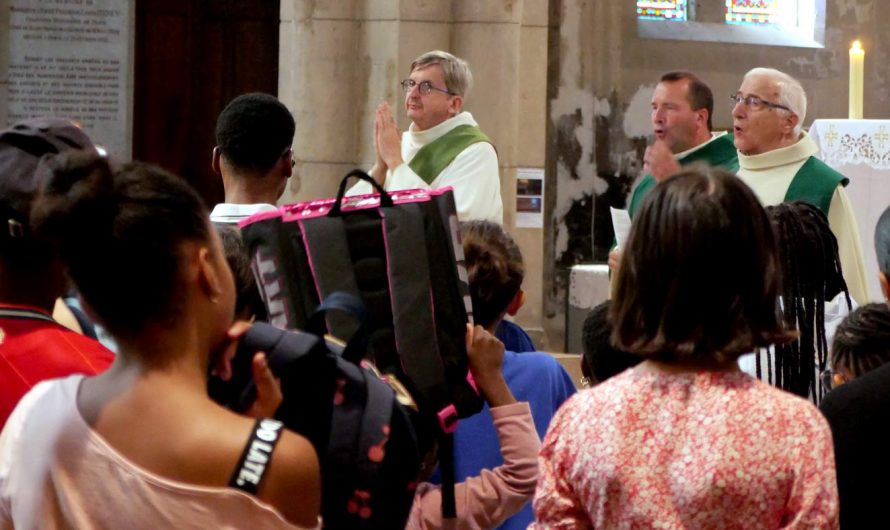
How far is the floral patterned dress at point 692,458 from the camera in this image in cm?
175

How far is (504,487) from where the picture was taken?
244 centimetres

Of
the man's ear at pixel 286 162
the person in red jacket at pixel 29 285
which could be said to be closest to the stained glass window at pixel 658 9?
the man's ear at pixel 286 162

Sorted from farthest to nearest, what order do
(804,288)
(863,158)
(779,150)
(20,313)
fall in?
(863,158) < (779,150) < (804,288) < (20,313)

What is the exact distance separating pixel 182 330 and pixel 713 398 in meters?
0.67

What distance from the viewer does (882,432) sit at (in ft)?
6.59

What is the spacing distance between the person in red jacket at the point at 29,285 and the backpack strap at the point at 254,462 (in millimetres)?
505

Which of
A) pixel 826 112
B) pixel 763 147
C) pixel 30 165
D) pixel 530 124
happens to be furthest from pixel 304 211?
pixel 826 112

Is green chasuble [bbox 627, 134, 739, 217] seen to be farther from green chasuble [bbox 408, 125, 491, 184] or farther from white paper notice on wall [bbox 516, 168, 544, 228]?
white paper notice on wall [bbox 516, 168, 544, 228]

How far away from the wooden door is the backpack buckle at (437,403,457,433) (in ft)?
21.7

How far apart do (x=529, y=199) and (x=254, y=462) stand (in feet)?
20.5

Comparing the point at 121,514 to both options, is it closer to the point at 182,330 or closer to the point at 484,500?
the point at 182,330

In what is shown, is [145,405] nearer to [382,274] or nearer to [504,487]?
[382,274]

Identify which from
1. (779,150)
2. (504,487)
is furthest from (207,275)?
(779,150)

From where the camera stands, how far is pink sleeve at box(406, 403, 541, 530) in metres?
2.42
